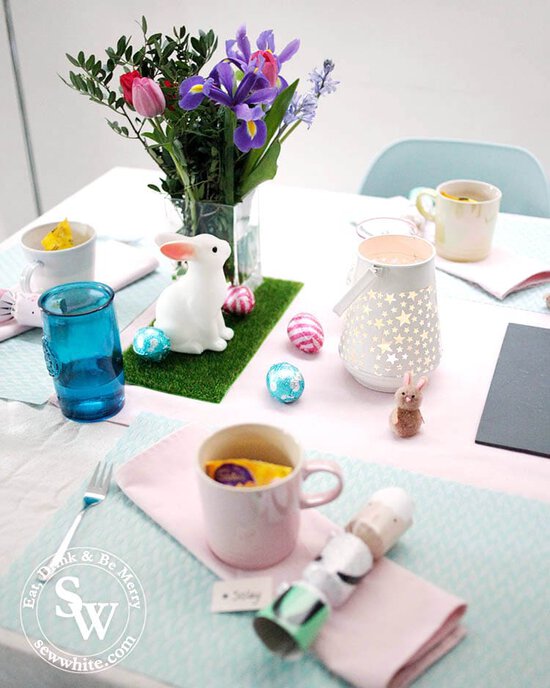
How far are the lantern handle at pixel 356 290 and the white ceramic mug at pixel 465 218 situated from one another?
0.38 metres

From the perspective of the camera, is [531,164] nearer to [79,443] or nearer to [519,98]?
[519,98]

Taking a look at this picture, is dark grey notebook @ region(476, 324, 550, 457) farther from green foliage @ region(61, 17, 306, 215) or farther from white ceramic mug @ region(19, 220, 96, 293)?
white ceramic mug @ region(19, 220, 96, 293)

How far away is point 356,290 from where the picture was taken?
89 centimetres

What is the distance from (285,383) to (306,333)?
126 mm

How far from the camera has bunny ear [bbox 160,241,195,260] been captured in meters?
0.93

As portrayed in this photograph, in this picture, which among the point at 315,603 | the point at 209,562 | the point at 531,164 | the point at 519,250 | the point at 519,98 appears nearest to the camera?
the point at 315,603

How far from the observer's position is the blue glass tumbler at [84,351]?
0.87m

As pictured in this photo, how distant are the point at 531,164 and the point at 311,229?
0.56 m

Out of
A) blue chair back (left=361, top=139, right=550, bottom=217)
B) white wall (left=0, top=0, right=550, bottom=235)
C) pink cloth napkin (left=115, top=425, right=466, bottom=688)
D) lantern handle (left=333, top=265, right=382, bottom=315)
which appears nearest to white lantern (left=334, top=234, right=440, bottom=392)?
lantern handle (left=333, top=265, right=382, bottom=315)

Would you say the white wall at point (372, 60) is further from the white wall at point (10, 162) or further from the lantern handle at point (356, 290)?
the lantern handle at point (356, 290)

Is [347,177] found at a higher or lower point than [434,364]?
lower

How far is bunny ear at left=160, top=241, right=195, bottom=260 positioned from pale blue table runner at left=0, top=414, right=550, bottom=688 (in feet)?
0.82

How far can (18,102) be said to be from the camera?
286cm

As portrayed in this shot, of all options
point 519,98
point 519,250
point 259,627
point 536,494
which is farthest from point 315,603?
point 519,98
